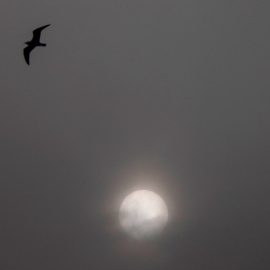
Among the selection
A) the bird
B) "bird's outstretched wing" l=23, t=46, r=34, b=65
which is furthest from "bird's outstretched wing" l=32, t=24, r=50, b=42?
"bird's outstretched wing" l=23, t=46, r=34, b=65

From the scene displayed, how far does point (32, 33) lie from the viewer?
42.3 ft

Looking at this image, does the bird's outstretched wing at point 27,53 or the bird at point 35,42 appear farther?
the bird's outstretched wing at point 27,53

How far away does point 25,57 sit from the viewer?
43.2ft

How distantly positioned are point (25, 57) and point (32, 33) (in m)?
0.64

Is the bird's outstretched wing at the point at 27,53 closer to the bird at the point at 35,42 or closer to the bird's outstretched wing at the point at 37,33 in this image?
the bird at the point at 35,42

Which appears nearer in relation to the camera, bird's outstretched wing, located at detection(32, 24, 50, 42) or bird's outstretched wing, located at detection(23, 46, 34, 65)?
bird's outstretched wing, located at detection(32, 24, 50, 42)

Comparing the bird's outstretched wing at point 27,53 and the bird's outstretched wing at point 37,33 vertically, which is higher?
the bird's outstretched wing at point 37,33

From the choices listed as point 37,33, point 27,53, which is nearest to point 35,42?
point 37,33

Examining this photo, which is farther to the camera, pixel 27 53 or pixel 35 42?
pixel 27 53

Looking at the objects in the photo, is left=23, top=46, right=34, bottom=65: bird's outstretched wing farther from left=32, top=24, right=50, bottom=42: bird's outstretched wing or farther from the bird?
left=32, top=24, right=50, bottom=42: bird's outstretched wing

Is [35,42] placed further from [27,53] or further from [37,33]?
[27,53]

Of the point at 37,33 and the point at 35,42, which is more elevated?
the point at 37,33

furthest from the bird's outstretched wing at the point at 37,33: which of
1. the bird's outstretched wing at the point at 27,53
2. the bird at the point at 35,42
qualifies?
the bird's outstretched wing at the point at 27,53

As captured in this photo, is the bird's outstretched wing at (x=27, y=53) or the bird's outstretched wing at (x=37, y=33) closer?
the bird's outstretched wing at (x=37, y=33)
